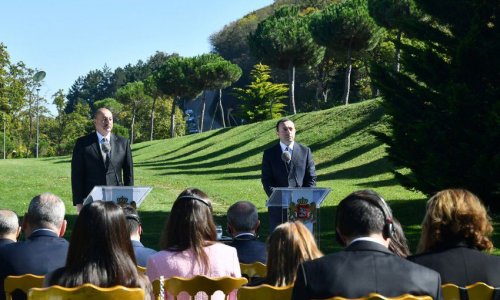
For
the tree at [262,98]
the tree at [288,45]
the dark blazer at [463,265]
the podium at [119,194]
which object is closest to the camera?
the dark blazer at [463,265]

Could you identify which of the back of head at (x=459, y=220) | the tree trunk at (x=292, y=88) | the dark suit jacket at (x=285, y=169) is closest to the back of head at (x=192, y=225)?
the back of head at (x=459, y=220)

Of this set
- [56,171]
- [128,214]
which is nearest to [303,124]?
[56,171]

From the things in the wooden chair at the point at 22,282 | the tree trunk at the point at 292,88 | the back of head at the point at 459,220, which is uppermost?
the tree trunk at the point at 292,88

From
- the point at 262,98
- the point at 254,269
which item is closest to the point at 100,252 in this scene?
the point at 254,269

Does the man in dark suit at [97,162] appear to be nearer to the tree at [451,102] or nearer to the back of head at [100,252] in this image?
the back of head at [100,252]

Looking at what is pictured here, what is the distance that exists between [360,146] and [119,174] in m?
27.8

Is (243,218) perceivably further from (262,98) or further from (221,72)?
(221,72)

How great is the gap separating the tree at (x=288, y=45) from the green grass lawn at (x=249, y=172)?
19.6 feet

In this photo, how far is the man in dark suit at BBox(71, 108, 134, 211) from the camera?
10.2 metres

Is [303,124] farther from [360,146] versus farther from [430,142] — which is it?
[430,142]

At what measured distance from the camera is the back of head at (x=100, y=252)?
421 centimetres

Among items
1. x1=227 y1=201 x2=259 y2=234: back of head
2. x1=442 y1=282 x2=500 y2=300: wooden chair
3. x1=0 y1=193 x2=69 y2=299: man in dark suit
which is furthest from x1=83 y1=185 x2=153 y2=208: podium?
x1=442 y1=282 x2=500 y2=300: wooden chair

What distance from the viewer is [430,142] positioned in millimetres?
17094

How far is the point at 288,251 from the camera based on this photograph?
14.5ft
